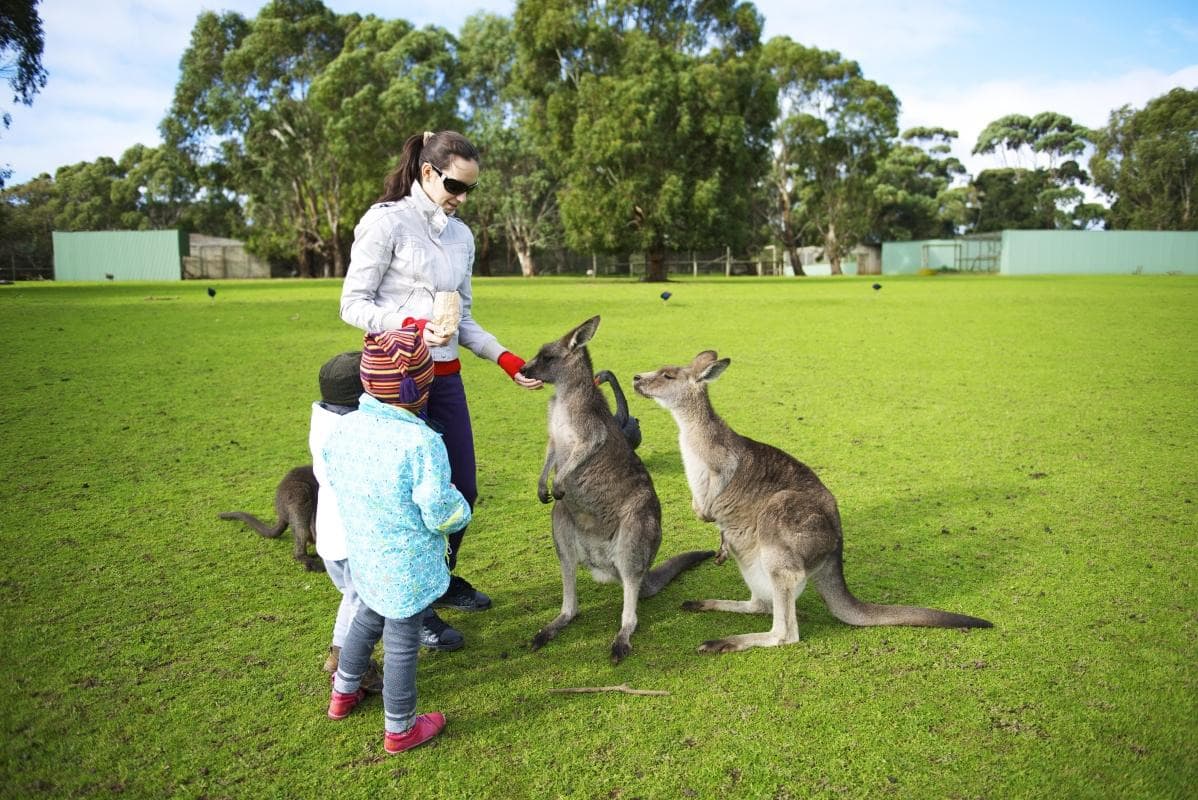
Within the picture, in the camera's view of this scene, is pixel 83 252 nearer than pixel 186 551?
No

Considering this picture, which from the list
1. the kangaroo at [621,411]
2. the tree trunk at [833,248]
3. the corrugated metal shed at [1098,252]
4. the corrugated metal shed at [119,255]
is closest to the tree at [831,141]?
the tree trunk at [833,248]

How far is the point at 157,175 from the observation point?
5203 centimetres

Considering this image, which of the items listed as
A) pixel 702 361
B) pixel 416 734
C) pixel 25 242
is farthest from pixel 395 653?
pixel 25 242

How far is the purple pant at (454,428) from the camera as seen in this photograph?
3.56 metres

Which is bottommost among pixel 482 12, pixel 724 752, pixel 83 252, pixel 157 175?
pixel 724 752

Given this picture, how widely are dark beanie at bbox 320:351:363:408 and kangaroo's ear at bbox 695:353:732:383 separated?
5.46 ft

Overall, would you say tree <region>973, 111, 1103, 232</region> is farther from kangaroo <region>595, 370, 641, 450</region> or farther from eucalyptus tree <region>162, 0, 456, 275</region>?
kangaroo <region>595, 370, 641, 450</region>

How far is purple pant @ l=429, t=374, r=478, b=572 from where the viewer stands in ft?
11.7

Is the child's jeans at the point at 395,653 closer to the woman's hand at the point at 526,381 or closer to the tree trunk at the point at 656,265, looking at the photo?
the woman's hand at the point at 526,381

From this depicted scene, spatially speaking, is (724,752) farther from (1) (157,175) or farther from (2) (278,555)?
(1) (157,175)

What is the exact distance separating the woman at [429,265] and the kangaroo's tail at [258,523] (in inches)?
49.5

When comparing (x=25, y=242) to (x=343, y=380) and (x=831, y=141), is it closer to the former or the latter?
(x=831, y=141)

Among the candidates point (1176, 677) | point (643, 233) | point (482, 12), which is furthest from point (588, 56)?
point (1176, 677)

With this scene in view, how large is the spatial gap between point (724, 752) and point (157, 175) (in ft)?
195
